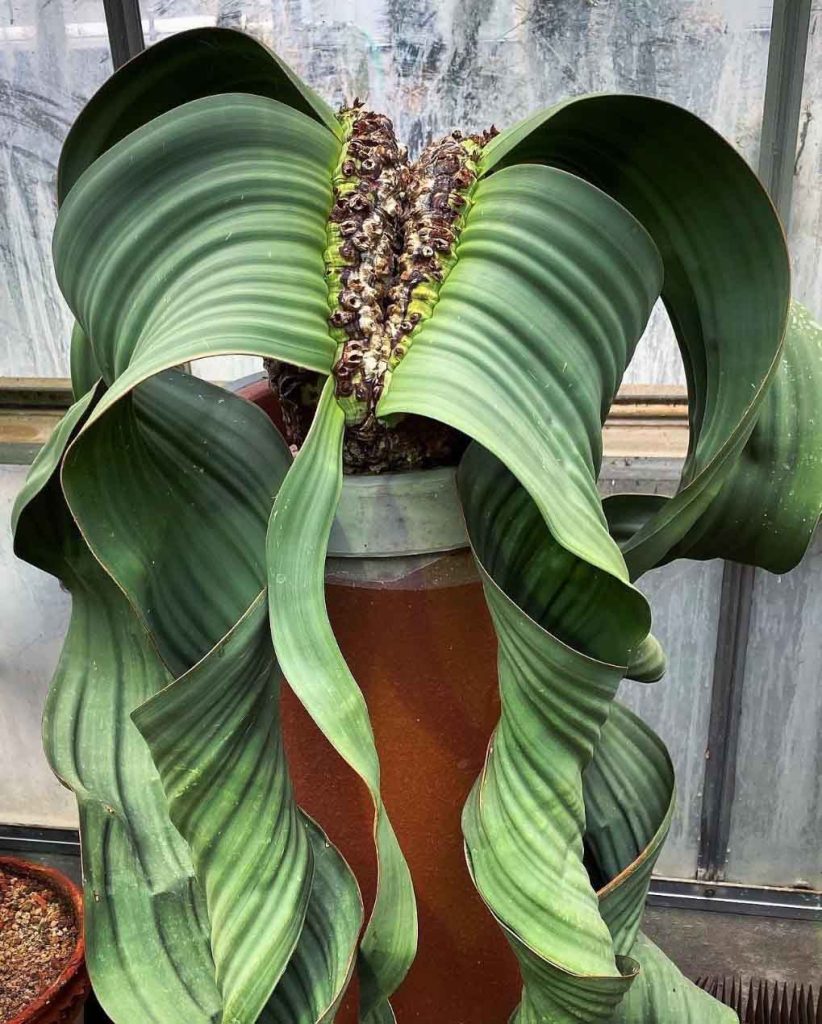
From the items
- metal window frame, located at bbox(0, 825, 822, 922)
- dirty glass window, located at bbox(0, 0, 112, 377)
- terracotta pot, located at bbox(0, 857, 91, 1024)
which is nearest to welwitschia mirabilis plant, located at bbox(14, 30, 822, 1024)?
terracotta pot, located at bbox(0, 857, 91, 1024)

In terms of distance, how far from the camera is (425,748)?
44 cm

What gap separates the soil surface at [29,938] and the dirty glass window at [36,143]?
1.84ft

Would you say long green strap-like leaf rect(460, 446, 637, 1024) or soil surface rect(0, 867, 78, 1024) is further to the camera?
soil surface rect(0, 867, 78, 1024)

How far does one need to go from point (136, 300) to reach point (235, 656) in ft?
0.48

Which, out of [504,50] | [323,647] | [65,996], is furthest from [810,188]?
[65,996]

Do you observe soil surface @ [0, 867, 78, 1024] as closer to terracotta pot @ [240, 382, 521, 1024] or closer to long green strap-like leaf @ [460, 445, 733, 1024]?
terracotta pot @ [240, 382, 521, 1024]

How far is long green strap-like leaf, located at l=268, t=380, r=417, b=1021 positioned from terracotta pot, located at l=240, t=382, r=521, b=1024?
0.05 meters

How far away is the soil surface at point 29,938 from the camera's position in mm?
833

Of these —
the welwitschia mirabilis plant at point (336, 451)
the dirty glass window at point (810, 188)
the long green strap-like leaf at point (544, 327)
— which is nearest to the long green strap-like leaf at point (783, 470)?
the welwitschia mirabilis plant at point (336, 451)

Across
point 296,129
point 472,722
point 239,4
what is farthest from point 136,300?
point 239,4

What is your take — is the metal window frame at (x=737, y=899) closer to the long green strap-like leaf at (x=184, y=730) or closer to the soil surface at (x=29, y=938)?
the soil surface at (x=29, y=938)

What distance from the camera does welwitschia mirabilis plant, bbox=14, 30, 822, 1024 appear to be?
0.35m

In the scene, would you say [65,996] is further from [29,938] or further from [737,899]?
[737,899]

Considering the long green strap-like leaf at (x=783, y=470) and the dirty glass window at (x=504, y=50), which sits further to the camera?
the dirty glass window at (x=504, y=50)
